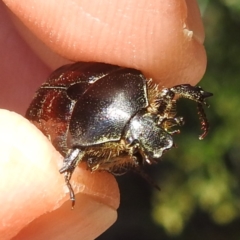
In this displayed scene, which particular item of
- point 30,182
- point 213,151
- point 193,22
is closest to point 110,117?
point 30,182

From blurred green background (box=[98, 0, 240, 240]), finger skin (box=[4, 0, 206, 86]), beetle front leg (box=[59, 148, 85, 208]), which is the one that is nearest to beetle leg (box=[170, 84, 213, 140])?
finger skin (box=[4, 0, 206, 86])

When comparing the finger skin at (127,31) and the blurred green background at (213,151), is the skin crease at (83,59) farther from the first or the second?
the blurred green background at (213,151)

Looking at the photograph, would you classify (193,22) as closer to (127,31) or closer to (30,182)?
(127,31)

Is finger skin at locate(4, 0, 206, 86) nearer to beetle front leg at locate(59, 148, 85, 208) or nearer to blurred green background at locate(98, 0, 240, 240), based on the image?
beetle front leg at locate(59, 148, 85, 208)

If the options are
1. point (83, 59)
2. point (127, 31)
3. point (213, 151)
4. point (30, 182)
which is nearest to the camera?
point (30, 182)

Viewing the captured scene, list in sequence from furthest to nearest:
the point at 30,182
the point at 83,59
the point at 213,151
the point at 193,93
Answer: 1. the point at 213,151
2. the point at 83,59
3. the point at 193,93
4. the point at 30,182

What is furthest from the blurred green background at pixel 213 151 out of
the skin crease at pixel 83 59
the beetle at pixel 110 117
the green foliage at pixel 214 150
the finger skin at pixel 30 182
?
the finger skin at pixel 30 182
